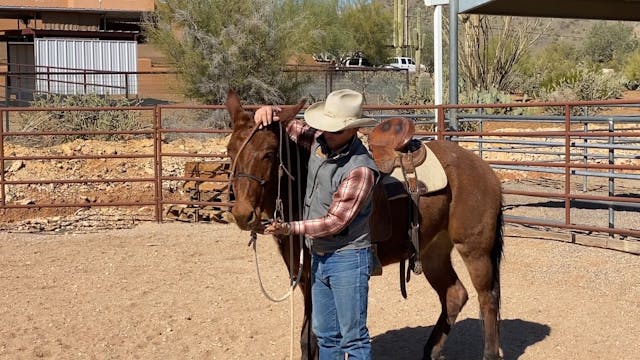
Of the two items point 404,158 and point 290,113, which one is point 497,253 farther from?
point 290,113

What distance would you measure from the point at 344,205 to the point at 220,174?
8.26 m

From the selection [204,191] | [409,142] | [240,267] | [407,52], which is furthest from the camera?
[407,52]

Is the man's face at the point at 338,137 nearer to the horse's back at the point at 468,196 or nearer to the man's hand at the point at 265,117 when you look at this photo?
the man's hand at the point at 265,117

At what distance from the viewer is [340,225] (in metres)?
3.65

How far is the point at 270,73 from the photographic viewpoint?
23875 millimetres

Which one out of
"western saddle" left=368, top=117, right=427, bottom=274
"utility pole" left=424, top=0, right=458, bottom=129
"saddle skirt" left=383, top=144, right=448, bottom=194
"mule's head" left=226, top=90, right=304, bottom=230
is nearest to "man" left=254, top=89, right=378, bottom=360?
"mule's head" left=226, top=90, right=304, bottom=230

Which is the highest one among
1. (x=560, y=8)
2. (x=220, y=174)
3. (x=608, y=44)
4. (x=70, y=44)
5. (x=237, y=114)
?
(x=608, y=44)

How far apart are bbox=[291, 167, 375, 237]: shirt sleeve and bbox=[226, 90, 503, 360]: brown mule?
1.61 ft

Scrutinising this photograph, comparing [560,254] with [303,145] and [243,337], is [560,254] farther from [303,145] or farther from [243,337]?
[303,145]

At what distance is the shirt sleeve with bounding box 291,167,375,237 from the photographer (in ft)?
12.0

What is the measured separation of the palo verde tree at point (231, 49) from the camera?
76.4 feet

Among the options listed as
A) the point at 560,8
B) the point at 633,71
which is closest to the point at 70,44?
the point at 560,8

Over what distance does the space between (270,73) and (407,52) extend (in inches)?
1120

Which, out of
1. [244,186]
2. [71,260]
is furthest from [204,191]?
[244,186]
